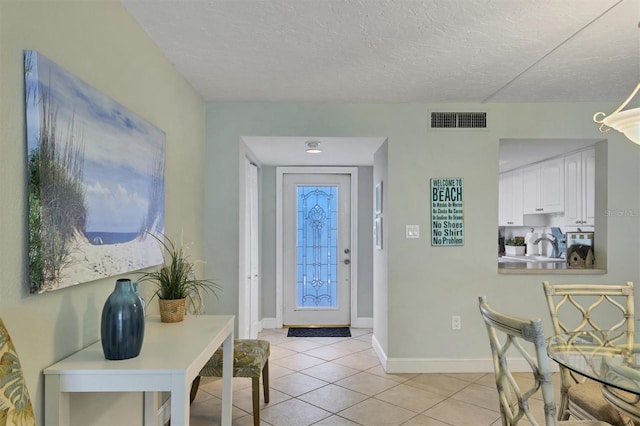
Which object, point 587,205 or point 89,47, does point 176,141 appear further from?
point 587,205

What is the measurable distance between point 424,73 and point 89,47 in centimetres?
209

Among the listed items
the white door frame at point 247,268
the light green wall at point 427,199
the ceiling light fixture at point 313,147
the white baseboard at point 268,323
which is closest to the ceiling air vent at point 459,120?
the light green wall at point 427,199

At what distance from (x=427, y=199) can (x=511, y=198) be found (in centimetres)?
323

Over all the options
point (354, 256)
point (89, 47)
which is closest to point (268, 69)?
point (89, 47)

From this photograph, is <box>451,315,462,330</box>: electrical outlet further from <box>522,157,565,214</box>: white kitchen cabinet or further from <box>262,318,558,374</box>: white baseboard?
<box>522,157,565,214</box>: white kitchen cabinet

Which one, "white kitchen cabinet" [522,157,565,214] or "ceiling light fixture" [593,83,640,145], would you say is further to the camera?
"white kitchen cabinet" [522,157,565,214]

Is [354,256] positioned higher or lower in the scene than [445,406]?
higher

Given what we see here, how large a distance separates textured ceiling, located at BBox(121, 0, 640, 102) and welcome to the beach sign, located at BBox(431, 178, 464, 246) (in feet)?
2.65

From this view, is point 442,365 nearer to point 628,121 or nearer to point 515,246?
point 628,121

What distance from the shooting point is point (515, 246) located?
634cm

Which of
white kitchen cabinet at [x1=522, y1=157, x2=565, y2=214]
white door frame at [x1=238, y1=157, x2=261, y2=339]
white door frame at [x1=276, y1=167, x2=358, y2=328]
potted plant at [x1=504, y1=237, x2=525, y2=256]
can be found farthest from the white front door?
potted plant at [x1=504, y1=237, x2=525, y2=256]

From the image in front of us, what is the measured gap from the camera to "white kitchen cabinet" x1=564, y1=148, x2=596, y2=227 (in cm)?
450

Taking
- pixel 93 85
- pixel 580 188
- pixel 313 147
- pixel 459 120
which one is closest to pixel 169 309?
pixel 93 85

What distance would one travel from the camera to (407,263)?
146 inches
